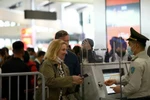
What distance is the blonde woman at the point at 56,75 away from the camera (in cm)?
310

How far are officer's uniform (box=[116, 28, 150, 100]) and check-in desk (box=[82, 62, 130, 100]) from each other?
10.9 inches

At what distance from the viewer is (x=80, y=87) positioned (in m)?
3.51

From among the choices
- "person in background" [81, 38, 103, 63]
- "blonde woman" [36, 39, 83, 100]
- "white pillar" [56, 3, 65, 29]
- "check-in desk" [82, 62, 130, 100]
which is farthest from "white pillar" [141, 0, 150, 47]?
"white pillar" [56, 3, 65, 29]

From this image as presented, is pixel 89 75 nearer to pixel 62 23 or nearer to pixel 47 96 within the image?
pixel 47 96

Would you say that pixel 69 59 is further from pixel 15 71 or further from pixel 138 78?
pixel 138 78

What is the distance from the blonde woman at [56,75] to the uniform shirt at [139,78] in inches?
20.5

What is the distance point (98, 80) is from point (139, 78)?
495 millimetres

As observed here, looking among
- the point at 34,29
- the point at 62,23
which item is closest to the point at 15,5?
the point at 34,29

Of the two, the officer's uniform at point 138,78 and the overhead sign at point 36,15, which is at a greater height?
the overhead sign at point 36,15

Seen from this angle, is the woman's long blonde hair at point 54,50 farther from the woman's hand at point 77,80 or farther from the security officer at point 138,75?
the security officer at point 138,75

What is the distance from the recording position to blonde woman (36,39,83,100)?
310 centimetres

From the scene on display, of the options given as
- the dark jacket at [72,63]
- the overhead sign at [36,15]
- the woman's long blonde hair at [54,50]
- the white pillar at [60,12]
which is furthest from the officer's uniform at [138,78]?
the white pillar at [60,12]

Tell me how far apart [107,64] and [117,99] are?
1.40 feet

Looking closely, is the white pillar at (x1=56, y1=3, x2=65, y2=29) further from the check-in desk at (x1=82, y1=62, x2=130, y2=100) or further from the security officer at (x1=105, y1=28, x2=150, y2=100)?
the security officer at (x1=105, y1=28, x2=150, y2=100)
